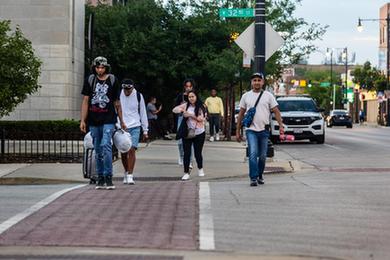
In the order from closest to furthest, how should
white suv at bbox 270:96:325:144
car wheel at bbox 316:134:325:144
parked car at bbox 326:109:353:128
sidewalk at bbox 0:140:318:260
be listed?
sidewalk at bbox 0:140:318:260
white suv at bbox 270:96:325:144
car wheel at bbox 316:134:325:144
parked car at bbox 326:109:353:128

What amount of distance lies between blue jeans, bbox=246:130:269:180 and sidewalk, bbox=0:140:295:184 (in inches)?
62.2

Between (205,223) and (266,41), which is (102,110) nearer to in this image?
(205,223)

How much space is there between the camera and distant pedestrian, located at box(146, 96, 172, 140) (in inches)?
935

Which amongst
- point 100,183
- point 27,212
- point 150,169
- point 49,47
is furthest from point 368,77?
point 27,212

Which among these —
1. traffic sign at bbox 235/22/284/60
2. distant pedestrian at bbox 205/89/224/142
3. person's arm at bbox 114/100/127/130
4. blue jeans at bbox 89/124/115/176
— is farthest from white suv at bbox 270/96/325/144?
blue jeans at bbox 89/124/115/176

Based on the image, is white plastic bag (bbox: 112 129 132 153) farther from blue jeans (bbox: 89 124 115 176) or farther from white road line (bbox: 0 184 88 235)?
white road line (bbox: 0 184 88 235)

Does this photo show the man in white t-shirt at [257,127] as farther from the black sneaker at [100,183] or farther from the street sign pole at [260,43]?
the street sign pole at [260,43]

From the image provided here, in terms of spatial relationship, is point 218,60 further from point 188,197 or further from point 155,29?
point 188,197

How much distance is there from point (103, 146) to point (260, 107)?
8.48 feet

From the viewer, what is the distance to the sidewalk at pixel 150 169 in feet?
43.0

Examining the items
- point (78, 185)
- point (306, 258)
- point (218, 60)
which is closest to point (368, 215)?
point (306, 258)

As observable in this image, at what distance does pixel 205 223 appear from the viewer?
26.1ft

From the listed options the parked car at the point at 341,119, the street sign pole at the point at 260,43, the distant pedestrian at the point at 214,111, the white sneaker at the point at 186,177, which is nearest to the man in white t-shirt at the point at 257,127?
the white sneaker at the point at 186,177

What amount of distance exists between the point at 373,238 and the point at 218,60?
1761 centimetres
